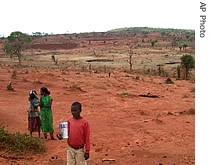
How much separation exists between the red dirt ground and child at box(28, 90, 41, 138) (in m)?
0.49

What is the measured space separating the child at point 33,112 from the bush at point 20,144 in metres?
0.71

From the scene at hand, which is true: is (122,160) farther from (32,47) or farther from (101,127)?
(32,47)

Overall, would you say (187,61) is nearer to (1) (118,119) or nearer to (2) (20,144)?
(1) (118,119)

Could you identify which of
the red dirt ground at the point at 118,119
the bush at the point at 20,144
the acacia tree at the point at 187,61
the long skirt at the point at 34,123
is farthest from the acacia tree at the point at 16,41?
the bush at the point at 20,144

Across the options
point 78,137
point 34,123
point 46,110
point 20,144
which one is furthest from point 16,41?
point 78,137

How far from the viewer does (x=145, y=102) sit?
1402 centimetres

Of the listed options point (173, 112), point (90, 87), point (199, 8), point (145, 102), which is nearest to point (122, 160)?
point (199, 8)

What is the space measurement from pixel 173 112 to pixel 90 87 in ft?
23.1

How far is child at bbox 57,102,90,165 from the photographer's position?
162 inches

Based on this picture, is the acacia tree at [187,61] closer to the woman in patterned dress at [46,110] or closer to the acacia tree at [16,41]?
the acacia tree at [16,41]

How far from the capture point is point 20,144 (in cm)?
650

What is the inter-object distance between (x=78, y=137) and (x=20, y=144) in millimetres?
2797

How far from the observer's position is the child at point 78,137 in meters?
4.11

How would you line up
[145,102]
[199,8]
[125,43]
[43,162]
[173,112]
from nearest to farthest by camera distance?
1. [199,8]
2. [43,162]
3. [173,112]
4. [145,102]
5. [125,43]
